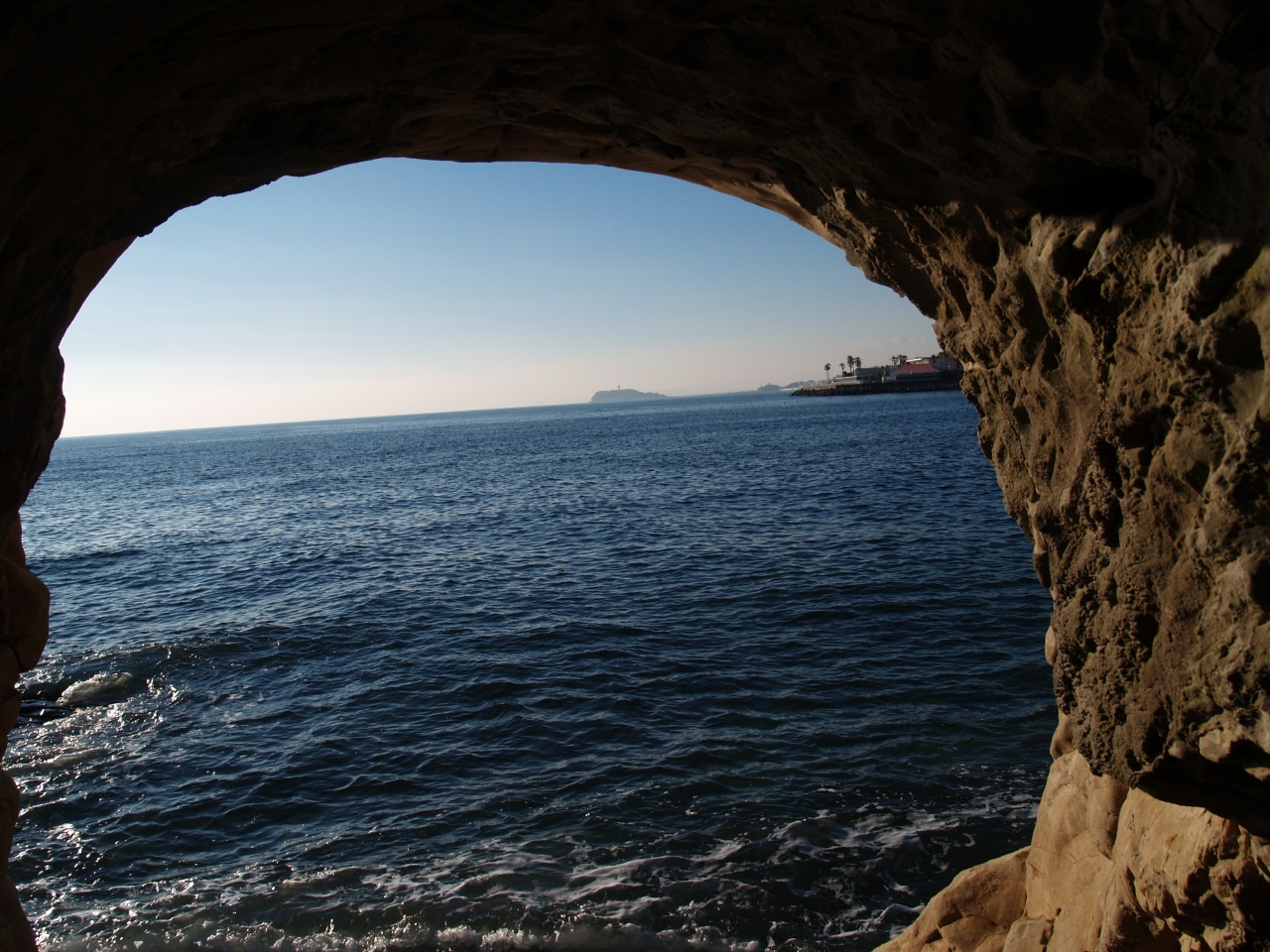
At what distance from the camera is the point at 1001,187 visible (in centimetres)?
438

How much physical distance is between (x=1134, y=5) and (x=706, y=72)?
7.21ft

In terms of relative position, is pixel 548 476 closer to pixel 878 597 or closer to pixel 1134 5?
pixel 878 597

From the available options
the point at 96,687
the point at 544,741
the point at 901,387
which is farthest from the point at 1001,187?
the point at 901,387

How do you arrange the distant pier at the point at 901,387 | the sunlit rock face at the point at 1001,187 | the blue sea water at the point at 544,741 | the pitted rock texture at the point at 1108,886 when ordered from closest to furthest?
1. the sunlit rock face at the point at 1001,187
2. the pitted rock texture at the point at 1108,886
3. the blue sea water at the point at 544,741
4. the distant pier at the point at 901,387

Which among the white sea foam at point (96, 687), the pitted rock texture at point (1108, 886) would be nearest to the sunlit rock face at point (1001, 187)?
the pitted rock texture at point (1108, 886)

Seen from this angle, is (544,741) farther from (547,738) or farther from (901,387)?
(901,387)

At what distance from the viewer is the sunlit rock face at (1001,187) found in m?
3.36

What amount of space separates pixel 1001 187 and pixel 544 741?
11634 mm

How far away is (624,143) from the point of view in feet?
20.1

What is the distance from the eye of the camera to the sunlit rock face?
3.36 m

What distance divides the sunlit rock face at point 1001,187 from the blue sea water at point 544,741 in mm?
4540

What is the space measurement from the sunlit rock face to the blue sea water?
4.54 meters

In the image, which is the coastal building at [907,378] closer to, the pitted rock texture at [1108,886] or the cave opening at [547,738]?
the cave opening at [547,738]

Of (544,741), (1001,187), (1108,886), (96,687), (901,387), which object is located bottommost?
(544,741)
